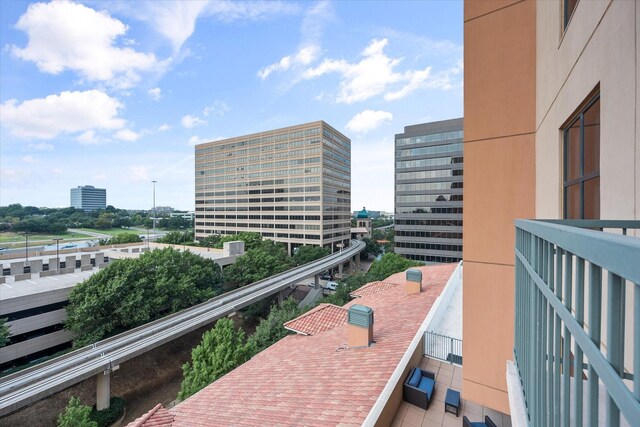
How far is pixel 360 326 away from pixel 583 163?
7.01 m

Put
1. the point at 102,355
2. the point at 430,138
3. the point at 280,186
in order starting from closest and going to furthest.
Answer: the point at 102,355
the point at 430,138
the point at 280,186

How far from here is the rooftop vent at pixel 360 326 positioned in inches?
347

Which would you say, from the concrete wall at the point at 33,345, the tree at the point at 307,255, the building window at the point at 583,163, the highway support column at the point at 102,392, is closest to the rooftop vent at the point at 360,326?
the building window at the point at 583,163

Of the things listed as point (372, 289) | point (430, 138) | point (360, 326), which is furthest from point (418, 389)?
point (430, 138)

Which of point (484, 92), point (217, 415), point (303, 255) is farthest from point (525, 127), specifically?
point (303, 255)

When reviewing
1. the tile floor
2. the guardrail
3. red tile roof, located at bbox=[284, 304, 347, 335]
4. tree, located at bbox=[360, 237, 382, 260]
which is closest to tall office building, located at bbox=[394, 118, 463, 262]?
tree, located at bbox=[360, 237, 382, 260]

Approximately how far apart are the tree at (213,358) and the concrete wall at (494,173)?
10.3m

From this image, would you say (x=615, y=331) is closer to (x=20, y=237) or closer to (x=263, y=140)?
(x=263, y=140)

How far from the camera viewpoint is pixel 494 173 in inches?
226

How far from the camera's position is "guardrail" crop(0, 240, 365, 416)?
525 inches

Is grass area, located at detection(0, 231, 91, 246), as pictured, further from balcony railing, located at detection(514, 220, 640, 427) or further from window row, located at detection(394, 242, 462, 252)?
balcony railing, located at detection(514, 220, 640, 427)

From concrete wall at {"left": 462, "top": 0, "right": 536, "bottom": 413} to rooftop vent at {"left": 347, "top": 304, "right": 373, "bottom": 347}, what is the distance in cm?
318

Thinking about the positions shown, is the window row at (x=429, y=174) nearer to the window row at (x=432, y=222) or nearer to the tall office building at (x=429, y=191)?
the tall office building at (x=429, y=191)

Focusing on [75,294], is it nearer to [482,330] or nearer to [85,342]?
[85,342]
